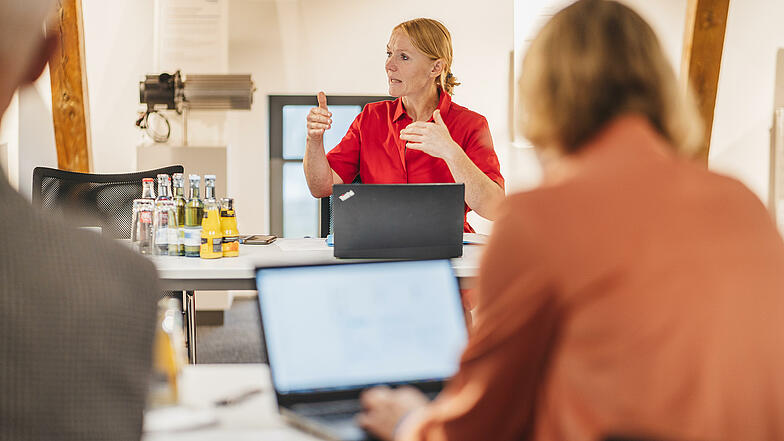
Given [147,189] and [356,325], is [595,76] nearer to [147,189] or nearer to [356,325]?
[356,325]

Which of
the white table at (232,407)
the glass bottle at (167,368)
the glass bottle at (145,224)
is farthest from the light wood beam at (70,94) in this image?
A: the glass bottle at (167,368)

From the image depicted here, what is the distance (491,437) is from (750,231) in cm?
36

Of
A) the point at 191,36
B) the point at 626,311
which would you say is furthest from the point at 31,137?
the point at 626,311

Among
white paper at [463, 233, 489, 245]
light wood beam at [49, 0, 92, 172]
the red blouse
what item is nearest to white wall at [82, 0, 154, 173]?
light wood beam at [49, 0, 92, 172]

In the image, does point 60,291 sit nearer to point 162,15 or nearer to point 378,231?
point 378,231

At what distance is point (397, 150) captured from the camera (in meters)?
2.74

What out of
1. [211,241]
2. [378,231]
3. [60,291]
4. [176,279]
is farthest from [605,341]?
[211,241]

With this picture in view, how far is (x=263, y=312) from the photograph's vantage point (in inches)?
43.3

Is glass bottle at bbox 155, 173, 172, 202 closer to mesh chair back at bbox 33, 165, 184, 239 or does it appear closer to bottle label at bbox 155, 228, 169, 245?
bottle label at bbox 155, 228, 169, 245

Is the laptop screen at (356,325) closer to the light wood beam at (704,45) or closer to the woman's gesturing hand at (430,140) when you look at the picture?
the woman's gesturing hand at (430,140)

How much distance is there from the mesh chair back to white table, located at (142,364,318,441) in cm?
152

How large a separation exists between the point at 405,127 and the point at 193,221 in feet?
3.01

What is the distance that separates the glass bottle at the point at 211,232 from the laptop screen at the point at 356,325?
1068 mm

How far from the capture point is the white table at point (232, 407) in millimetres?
1026
